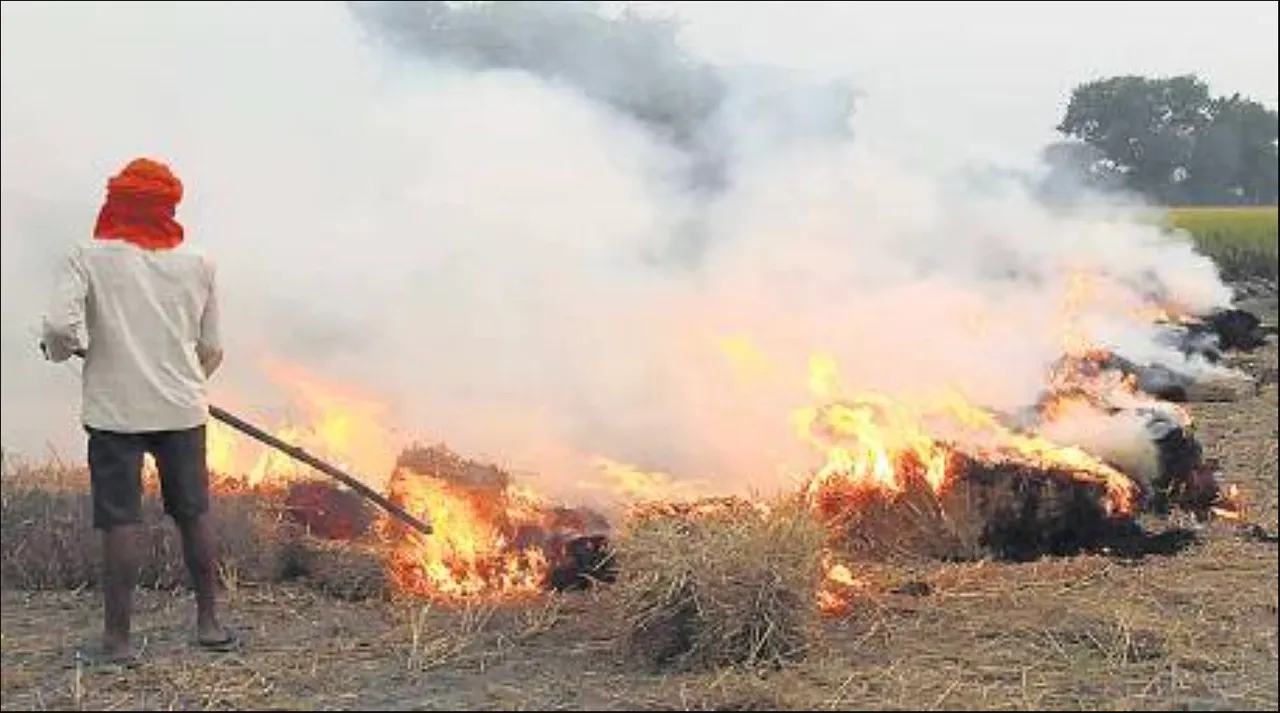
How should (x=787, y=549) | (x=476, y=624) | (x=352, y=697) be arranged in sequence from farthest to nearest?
(x=476, y=624) < (x=787, y=549) < (x=352, y=697)

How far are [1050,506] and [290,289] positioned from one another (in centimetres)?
403

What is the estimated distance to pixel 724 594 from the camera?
5828 mm

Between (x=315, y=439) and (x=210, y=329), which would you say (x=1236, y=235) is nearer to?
(x=315, y=439)

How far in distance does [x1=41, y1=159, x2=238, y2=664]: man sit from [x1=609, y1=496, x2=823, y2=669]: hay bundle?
1.74m

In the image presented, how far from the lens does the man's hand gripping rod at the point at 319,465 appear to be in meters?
6.30

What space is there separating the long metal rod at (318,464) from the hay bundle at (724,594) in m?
1.25

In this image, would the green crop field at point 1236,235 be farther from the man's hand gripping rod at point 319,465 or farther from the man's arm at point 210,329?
the man's arm at point 210,329

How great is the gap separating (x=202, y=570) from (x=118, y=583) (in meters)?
0.35

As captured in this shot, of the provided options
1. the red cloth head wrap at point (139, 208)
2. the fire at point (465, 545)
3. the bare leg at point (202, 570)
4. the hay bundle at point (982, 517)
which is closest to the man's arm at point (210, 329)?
the red cloth head wrap at point (139, 208)

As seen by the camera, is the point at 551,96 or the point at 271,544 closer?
the point at 271,544

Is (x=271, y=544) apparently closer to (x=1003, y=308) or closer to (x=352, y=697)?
(x=352, y=697)

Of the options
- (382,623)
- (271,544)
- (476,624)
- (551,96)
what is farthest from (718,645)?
(551,96)

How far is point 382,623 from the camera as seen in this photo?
651 cm

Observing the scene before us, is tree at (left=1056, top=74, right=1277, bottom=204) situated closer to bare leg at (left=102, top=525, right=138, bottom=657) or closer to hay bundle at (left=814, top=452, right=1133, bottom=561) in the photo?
hay bundle at (left=814, top=452, right=1133, bottom=561)
